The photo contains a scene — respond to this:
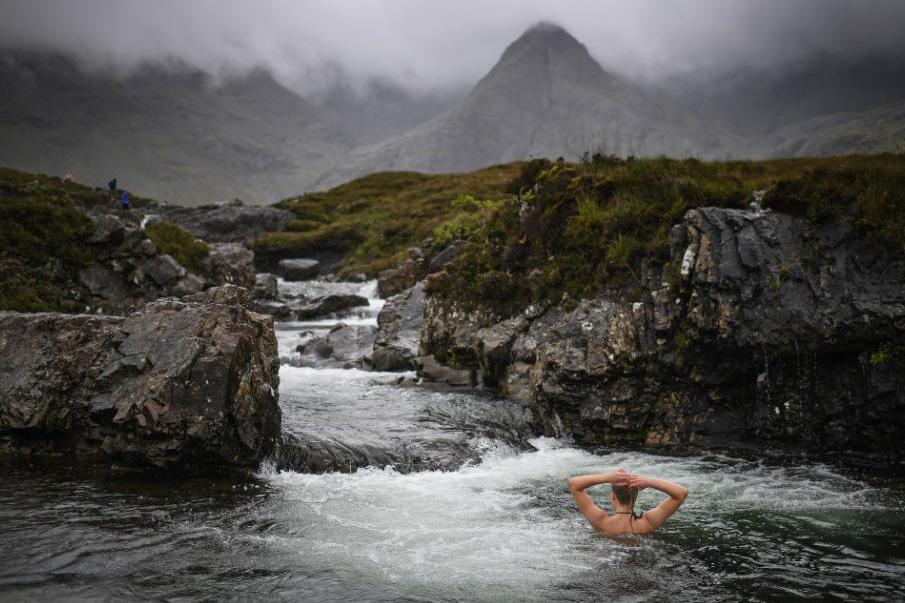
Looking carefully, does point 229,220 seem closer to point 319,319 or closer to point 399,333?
point 319,319

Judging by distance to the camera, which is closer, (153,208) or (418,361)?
(418,361)

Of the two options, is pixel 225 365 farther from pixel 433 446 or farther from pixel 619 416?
pixel 619 416

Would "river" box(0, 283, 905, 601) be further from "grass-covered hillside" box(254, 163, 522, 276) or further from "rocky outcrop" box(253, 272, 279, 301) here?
"grass-covered hillside" box(254, 163, 522, 276)

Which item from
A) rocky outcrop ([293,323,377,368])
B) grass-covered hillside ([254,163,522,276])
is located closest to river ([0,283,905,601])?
rocky outcrop ([293,323,377,368])

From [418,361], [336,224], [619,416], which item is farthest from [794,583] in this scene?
[336,224]

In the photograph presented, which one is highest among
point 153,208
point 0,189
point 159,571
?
point 153,208

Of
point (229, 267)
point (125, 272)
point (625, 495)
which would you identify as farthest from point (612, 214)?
point (229, 267)

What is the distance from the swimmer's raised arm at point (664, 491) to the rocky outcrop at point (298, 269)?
42.6m

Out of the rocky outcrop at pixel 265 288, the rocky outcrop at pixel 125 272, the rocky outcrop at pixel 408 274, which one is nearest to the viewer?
the rocky outcrop at pixel 125 272

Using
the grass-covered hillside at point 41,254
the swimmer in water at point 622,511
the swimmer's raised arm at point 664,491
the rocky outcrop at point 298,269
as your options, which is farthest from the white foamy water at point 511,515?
the rocky outcrop at point 298,269

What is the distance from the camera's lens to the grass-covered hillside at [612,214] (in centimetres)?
1219

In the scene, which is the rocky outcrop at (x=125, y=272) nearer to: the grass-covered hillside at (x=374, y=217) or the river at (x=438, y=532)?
the river at (x=438, y=532)

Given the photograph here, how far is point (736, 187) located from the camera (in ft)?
44.7

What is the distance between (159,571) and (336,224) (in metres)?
50.3
